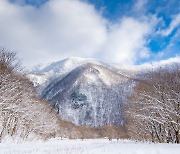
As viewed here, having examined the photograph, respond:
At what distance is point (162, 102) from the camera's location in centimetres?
3688

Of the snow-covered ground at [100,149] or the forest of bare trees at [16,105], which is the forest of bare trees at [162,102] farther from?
the forest of bare trees at [16,105]

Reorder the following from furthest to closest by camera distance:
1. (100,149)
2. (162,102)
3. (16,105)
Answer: (16,105) → (162,102) → (100,149)

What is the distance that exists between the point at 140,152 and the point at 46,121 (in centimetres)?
4602

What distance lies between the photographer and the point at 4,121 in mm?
38750

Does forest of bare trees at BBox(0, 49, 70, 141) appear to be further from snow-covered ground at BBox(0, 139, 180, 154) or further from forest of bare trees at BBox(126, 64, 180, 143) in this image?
forest of bare trees at BBox(126, 64, 180, 143)

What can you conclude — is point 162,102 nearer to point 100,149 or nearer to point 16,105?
point 100,149

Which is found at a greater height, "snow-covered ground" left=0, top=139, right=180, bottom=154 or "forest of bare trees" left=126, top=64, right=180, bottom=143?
"forest of bare trees" left=126, top=64, right=180, bottom=143

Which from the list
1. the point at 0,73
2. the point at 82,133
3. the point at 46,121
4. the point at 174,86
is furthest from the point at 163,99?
the point at 82,133

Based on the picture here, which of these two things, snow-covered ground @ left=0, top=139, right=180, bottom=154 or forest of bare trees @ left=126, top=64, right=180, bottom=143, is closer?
snow-covered ground @ left=0, top=139, right=180, bottom=154

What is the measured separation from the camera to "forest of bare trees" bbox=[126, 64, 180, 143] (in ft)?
114

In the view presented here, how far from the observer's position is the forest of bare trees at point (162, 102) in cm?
3472

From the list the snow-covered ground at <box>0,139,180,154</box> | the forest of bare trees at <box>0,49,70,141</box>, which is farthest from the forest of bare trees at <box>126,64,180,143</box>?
the forest of bare trees at <box>0,49,70,141</box>

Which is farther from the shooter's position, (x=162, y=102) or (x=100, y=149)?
(x=162, y=102)

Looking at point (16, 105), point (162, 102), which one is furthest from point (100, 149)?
point (16, 105)
